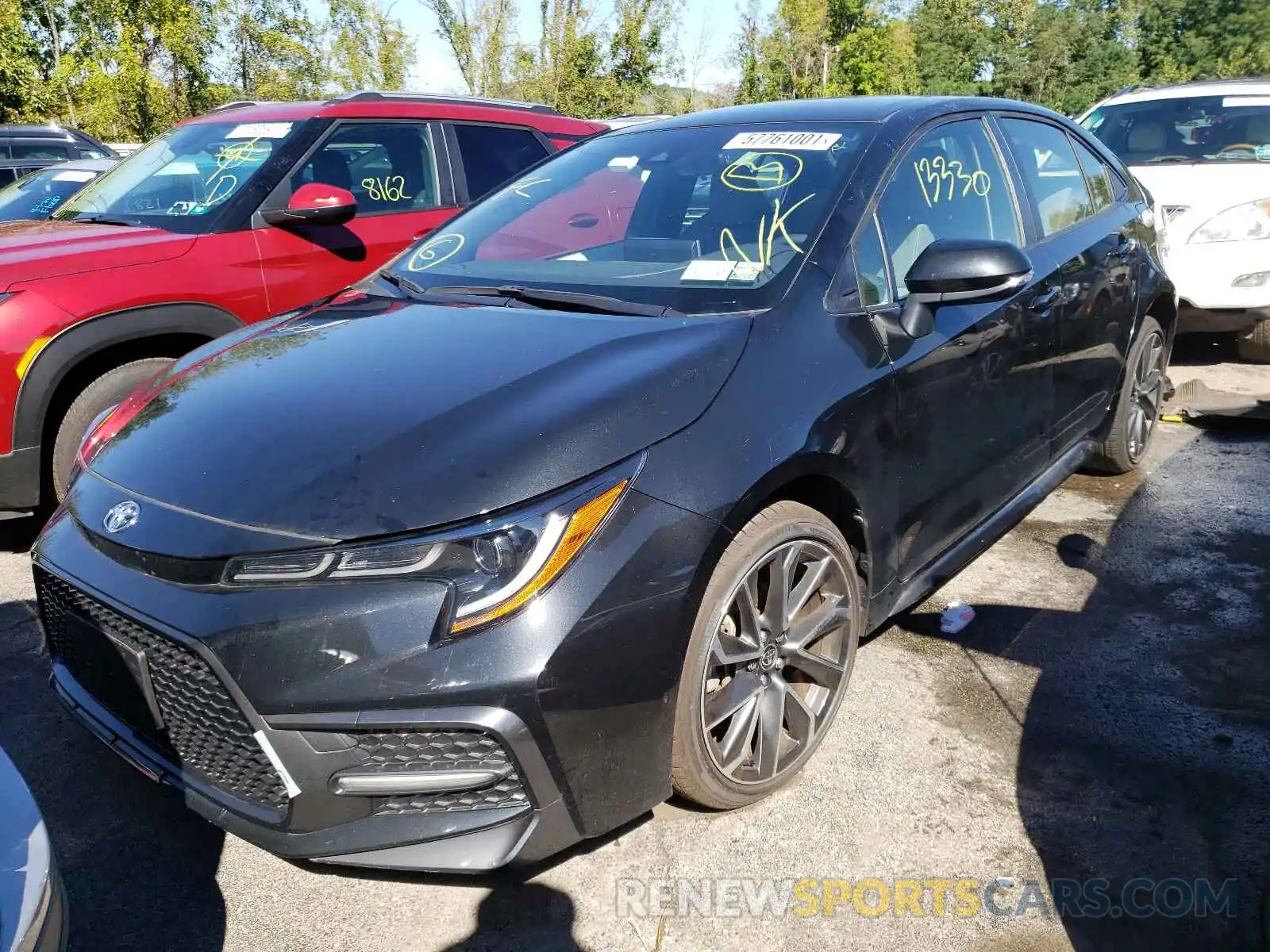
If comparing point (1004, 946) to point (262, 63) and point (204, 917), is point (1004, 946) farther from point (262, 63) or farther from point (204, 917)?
point (262, 63)

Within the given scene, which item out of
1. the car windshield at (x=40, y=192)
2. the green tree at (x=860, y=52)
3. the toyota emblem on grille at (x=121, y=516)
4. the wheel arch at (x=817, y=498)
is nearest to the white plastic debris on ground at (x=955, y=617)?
the wheel arch at (x=817, y=498)

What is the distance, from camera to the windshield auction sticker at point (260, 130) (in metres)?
4.82

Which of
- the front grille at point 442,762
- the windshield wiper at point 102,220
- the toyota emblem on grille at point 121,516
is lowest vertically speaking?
the front grille at point 442,762

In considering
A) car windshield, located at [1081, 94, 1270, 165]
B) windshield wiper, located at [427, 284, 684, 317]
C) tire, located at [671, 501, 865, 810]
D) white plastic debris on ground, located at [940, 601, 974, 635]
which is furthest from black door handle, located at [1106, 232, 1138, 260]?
car windshield, located at [1081, 94, 1270, 165]

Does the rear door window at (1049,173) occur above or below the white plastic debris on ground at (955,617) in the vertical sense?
above

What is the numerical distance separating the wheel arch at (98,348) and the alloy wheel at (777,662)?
2877 millimetres

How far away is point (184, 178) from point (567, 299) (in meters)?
3.02

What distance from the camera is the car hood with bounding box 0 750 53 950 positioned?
143cm

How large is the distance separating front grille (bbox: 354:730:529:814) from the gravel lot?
0.40 m

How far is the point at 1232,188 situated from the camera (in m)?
6.11

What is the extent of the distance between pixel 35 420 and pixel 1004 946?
11.9 ft

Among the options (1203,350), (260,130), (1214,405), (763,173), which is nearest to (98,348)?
(260,130)

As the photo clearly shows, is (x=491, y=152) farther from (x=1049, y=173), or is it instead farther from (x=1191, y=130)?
(x=1191, y=130)

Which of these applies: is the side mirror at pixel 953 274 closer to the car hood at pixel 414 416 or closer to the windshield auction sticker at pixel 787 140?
the windshield auction sticker at pixel 787 140
